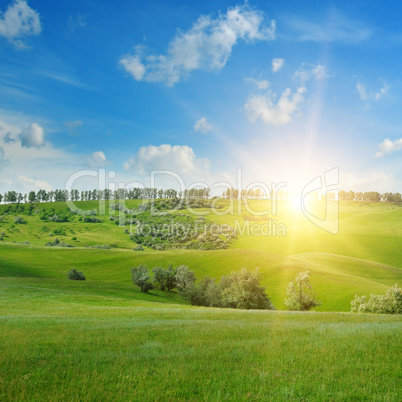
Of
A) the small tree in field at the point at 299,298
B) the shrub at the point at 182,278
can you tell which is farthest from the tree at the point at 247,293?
the shrub at the point at 182,278

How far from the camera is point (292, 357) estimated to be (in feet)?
35.2

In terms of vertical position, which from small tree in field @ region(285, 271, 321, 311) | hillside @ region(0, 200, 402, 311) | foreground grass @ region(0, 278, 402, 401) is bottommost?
hillside @ region(0, 200, 402, 311)

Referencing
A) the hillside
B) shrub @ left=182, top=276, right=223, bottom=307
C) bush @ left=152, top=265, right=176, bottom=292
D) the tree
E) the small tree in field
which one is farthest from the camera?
the hillside

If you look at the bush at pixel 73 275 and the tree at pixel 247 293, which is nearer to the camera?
the tree at pixel 247 293

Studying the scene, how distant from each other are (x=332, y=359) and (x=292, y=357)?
125 cm

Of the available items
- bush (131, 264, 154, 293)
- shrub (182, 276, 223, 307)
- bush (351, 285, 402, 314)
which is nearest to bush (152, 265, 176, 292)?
bush (131, 264, 154, 293)

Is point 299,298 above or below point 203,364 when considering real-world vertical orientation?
below

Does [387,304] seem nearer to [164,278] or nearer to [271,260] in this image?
[164,278]

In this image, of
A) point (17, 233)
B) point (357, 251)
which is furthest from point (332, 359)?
point (17, 233)

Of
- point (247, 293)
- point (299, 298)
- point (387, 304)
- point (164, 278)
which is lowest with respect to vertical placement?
point (164, 278)

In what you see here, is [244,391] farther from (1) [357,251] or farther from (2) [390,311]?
(1) [357,251]

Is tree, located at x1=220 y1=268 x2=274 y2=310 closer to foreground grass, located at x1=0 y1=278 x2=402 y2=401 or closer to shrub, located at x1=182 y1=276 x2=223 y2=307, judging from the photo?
shrub, located at x1=182 y1=276 x2=223 y2=307

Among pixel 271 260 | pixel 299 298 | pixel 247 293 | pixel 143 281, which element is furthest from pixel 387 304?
pixel 271 260

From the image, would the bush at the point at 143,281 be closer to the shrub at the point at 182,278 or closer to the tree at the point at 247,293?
the shrub at the point at 182,278
